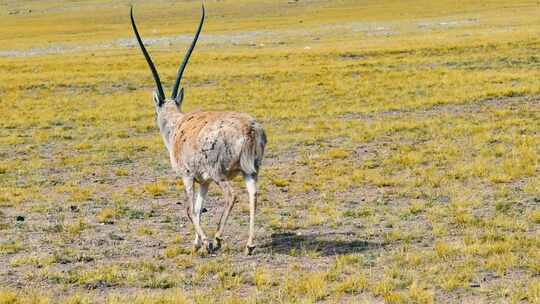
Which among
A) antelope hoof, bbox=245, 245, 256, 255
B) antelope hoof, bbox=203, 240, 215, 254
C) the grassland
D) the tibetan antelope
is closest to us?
the grassland

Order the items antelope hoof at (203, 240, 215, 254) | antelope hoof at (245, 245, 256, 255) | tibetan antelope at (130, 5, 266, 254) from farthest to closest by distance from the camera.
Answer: antelope hoof at (203, 240, 215, 254) < antelope hoof at (245, 245, 256, 255) < tibetan antelope at (130, 5, 266, 254)

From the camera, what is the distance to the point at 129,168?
20.1 m

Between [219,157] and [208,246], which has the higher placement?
[219,157]

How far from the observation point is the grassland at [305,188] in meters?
10.5

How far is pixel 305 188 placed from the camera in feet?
55.2

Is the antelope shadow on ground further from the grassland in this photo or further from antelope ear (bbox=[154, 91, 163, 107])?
antelope ear (bbox=[154, 91, 163, 107])

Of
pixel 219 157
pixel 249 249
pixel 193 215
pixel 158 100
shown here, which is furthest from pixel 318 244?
pixel 158 100

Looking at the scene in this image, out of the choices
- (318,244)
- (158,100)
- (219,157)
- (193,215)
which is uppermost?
(158,100)

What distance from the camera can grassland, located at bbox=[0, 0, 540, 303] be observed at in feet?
34.6

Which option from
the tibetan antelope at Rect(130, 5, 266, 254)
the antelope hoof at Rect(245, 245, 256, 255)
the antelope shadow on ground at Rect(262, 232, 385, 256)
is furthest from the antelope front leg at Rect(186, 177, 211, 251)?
the antelope shadow on ground at Rect(262, 232, 385, 256)

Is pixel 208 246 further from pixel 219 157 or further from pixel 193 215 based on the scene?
pixel 219 157

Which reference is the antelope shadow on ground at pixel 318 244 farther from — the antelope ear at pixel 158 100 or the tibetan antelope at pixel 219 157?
the antelope ear at pixel 158 100

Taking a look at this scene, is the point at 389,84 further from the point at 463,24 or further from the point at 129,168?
the point at 463,24

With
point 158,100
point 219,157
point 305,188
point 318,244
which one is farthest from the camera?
point 305,188
